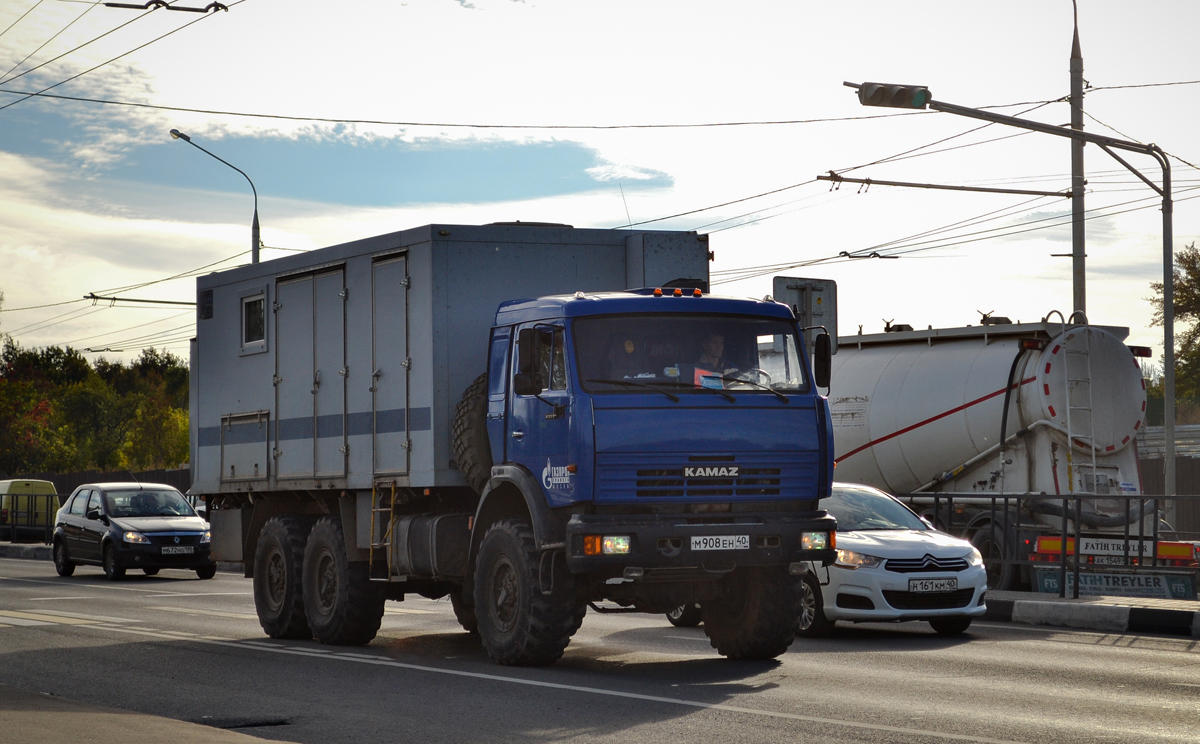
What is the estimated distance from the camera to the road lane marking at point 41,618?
52.9 ft

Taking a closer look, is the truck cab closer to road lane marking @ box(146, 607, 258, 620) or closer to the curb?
the curb

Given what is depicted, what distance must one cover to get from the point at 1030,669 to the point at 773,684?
7.76ft

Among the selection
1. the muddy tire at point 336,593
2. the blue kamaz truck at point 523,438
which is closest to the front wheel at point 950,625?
the blue kamaz truck at point 523,438

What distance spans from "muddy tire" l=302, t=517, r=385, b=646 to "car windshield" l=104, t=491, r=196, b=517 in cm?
1362

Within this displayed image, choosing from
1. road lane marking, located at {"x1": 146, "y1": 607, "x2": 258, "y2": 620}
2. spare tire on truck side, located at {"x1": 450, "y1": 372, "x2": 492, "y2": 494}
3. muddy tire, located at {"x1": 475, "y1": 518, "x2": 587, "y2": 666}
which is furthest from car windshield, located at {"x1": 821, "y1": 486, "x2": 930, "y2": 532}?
road lane marking, located at {"x1": 146, "y1": 607, "x2": 258, "y2": 620}

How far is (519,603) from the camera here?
35.7 feet

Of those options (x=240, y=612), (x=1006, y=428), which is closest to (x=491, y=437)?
(x=240, y=612)

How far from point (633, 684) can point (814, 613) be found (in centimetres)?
423

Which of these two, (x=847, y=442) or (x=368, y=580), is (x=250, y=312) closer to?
(x=368, y=580)

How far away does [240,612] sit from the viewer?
1792cm

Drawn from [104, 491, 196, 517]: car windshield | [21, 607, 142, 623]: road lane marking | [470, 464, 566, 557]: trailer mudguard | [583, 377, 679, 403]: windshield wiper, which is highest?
[583, 377, 679, 403]: windshield wiper

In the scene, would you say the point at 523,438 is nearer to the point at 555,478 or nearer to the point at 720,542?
the point at 555,478

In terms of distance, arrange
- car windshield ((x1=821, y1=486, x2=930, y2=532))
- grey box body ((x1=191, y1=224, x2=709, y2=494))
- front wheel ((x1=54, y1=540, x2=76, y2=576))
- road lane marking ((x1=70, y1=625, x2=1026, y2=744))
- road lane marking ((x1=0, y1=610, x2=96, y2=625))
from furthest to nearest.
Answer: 1. front wheel ((x1=54, y1=540, x2=76, y2=576))
2. road lane marking ((x1=0, y1=610, x2=96, y2=625))
3. car windshield ((x1=821, y1=486, x2=930, y2=532))
4. grey box body ((x1=191, y1=224, x2=709, y2=494))
5. road lane marking ((x1=70, y1=625, x2=1026, y2=744))

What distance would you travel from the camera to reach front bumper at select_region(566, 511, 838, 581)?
10.2 metres
